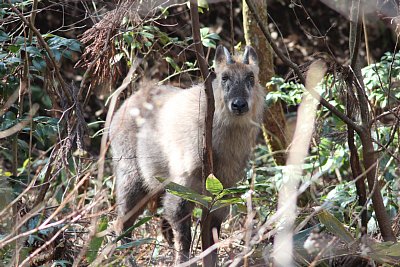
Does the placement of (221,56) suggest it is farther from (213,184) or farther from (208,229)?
(213,184)

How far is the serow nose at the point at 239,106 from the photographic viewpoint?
512 centimetres

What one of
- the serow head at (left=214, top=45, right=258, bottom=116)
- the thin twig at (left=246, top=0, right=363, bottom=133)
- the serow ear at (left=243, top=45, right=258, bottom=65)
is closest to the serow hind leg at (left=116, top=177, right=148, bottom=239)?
the serow head at (left=214, top=45, right=258, bottom=116)

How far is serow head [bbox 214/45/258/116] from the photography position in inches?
204

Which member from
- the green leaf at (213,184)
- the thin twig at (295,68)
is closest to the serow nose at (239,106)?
the thin twig at (295,68)

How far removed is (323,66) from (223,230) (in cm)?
225

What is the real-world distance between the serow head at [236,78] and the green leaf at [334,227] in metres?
1.42

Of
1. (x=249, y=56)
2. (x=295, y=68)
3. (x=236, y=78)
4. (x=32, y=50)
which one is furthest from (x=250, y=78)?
(x=32, y=50)

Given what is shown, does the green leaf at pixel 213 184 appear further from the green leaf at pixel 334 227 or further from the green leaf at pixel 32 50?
the green leaf at pixel 32 50

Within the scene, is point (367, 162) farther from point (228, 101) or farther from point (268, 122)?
point (268, 122)

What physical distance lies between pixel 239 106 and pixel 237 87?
190mm

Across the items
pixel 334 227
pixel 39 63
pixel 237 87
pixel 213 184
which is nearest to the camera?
pixel 213 184

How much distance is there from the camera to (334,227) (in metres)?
3.91

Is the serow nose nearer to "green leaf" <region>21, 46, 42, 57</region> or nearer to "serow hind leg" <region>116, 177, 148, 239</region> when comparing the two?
"serow hind leg" <region>116, 177, 148, 239</region>

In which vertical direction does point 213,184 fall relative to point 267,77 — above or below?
below
